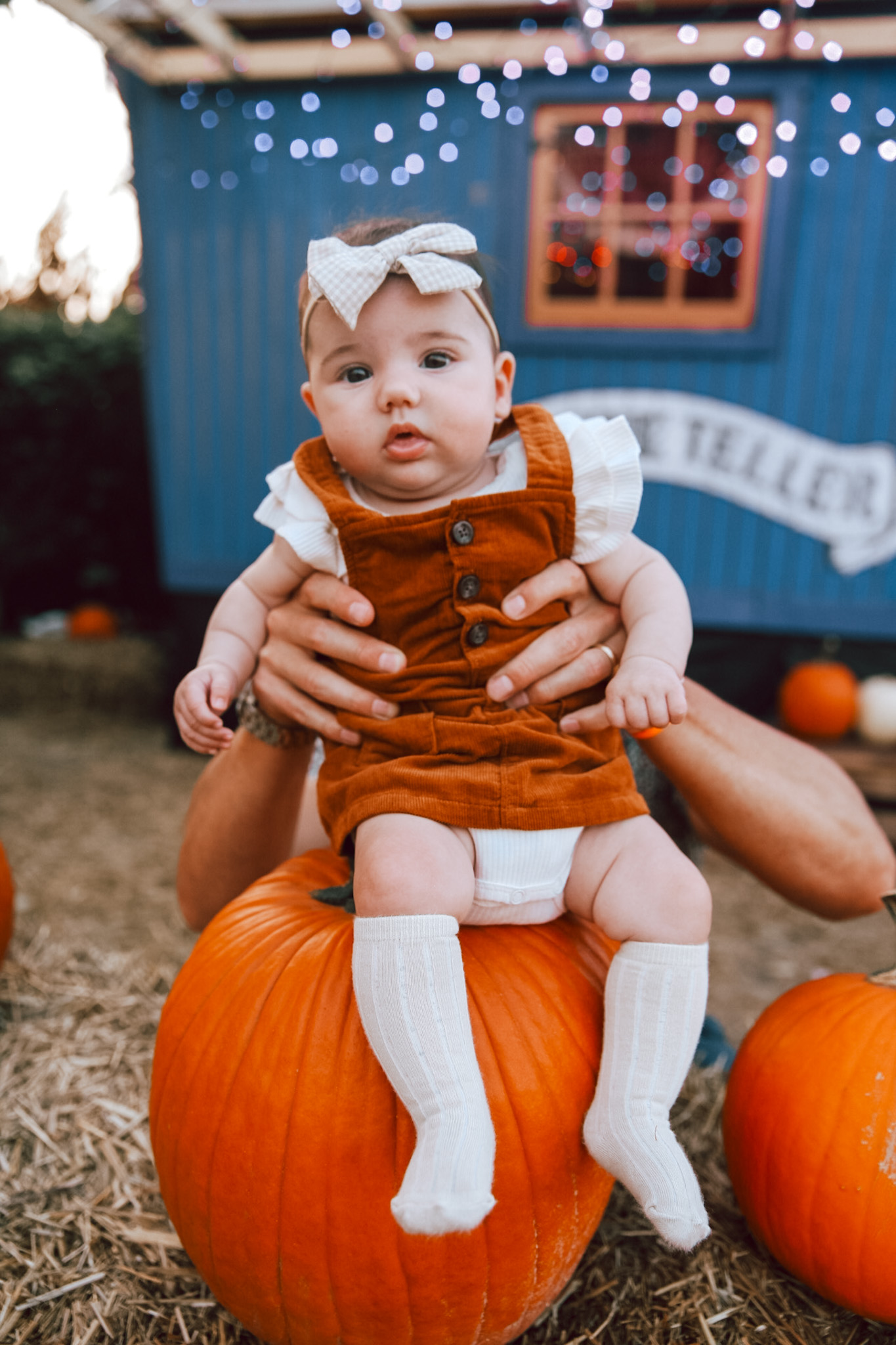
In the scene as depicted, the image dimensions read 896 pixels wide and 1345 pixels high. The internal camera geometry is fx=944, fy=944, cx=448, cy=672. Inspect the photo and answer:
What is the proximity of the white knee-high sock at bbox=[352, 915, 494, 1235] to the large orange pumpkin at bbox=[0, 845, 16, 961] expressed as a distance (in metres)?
1.63

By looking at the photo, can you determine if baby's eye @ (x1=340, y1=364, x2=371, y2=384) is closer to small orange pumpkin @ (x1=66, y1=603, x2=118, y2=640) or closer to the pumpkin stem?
the pumpkin stem

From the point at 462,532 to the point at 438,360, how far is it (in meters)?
0.28

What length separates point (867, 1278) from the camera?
1449 millimetres

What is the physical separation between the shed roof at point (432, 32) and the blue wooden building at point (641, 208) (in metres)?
0.01

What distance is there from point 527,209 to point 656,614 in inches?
163

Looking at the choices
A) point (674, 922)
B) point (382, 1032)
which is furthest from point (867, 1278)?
point (382, 1032)

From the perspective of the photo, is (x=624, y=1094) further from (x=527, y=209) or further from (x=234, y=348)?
(x=234, y=348)

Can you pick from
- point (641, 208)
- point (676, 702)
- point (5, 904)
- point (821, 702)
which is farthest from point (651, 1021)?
point (641, 208)

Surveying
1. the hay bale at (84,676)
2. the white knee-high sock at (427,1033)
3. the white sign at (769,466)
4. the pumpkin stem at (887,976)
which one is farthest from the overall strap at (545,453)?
the hay bale at (84,676)

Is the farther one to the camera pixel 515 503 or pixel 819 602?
pixel 819 602

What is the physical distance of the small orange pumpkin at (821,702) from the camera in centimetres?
505

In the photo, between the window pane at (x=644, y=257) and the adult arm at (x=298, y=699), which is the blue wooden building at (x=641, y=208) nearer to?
the window pane at (x=644, y=257)

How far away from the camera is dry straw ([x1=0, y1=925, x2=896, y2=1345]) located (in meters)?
1.50

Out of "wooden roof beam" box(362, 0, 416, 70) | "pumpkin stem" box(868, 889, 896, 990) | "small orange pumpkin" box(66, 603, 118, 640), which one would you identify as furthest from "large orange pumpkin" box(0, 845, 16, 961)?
"small orange pumpkin" box(66, 603, 118, 640)
